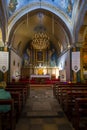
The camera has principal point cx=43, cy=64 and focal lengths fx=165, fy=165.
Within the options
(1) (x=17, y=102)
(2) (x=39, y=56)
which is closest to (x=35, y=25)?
(2) (x=39, y=56)

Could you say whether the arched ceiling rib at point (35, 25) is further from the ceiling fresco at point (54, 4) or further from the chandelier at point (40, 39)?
the chandelier at point (40, 39)

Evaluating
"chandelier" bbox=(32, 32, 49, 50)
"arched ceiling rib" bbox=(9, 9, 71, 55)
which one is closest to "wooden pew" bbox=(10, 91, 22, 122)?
"chandelier" bbox=(32, 32, 49, 50)

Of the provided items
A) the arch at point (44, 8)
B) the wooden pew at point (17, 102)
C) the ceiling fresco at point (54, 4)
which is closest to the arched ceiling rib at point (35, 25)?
the arch at point (44, 8)

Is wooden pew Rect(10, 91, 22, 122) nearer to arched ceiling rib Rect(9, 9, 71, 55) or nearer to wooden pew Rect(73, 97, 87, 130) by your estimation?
wooden pew Rect(73, 97, 87, 130)

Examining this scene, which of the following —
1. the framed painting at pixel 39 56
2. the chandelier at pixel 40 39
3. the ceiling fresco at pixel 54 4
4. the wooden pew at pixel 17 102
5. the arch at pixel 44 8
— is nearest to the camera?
the wooden pew at pixel 17 102

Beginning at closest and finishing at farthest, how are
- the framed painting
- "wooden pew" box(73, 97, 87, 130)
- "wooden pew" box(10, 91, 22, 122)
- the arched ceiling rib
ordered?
"wooden pew" box(73, 97, 87, 130) → "wooden pew" box(10, 91, 22, 122) → the arched ceiling rib → the framed painting

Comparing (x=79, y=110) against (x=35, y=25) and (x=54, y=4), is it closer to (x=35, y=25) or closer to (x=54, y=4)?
(x=54, y=4)

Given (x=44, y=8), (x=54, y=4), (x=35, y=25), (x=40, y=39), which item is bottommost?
(x=40, y=39)

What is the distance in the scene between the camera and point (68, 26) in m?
14.6

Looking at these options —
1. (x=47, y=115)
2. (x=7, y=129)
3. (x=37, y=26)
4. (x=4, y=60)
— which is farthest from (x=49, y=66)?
(x=7, y=129)

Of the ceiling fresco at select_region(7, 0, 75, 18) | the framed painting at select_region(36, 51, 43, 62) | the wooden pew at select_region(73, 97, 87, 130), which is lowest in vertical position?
the wooden pew at select_region(73, 97, 87, 130)

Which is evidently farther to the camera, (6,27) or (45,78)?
(45,78)

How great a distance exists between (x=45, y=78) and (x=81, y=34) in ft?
23.1

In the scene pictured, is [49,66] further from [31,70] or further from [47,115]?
[47,115]
